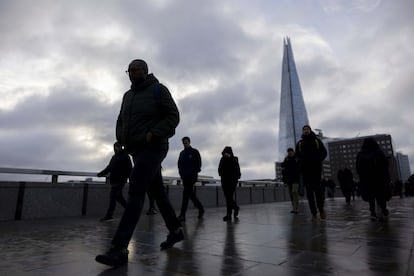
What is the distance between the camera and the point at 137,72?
11.4ft

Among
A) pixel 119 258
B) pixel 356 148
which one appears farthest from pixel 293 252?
pixel 356 148

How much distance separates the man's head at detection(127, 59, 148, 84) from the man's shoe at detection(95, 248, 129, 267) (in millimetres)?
1799

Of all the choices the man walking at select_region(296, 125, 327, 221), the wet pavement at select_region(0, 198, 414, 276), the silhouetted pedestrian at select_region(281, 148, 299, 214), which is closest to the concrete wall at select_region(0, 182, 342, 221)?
the wet pavement at select_region(0, 198, 414, 276)

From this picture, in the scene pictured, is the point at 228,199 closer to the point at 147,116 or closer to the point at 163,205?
the point at 163,205

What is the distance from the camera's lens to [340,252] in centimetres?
316

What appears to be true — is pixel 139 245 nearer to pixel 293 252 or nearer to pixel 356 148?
pixel 293 252

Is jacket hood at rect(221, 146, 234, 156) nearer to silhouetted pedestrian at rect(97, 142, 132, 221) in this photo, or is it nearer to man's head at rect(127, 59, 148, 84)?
silhouetted pedestrian at rect(97, 142, 132, 221)

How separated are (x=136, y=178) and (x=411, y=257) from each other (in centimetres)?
273

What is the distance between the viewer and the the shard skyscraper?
12581 centimetres

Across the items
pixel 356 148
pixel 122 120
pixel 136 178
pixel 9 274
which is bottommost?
pixel 9 274

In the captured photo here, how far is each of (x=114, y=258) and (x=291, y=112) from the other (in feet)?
430

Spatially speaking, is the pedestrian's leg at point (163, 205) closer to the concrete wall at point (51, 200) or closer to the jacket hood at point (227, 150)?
the jacket hood at point (227, 150)

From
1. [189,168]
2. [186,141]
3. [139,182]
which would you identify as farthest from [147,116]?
[186,141]

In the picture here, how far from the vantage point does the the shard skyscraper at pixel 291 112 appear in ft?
413
